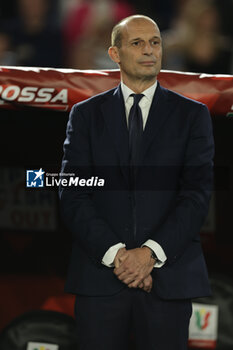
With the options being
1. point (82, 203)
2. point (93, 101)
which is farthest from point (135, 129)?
point (82, 203)

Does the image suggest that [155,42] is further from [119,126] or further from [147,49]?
[119,126]

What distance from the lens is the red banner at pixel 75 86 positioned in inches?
78.8

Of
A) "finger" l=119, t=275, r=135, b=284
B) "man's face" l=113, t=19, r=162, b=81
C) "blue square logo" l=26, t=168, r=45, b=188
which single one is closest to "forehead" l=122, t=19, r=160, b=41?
"man's face" l=113, t=19, r=162, b=81

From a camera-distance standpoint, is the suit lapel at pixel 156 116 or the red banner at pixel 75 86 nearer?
the suit lapel at pixel 156 116

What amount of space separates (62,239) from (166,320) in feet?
1.99

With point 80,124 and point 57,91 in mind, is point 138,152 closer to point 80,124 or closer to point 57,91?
point 80,124

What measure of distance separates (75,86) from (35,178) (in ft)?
1.06

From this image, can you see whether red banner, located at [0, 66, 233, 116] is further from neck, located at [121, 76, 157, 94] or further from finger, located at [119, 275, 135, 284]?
finger, located at [119, 275, 135, 284]

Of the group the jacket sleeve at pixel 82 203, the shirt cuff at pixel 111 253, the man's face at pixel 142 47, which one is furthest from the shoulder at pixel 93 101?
the shirt cuff at pixel 111 253

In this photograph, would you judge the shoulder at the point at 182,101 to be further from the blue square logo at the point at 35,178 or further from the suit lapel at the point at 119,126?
the blue square logo at the point at 35,178

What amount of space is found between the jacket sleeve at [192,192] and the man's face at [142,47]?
195 millimetres

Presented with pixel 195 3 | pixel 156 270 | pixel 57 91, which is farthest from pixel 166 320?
pixel 195 3

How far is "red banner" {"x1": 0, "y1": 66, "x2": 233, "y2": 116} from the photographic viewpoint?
2.00 meters

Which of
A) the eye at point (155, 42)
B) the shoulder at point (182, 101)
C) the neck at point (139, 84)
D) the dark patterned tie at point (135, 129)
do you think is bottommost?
the dark patterned tie at point (135, 129)
